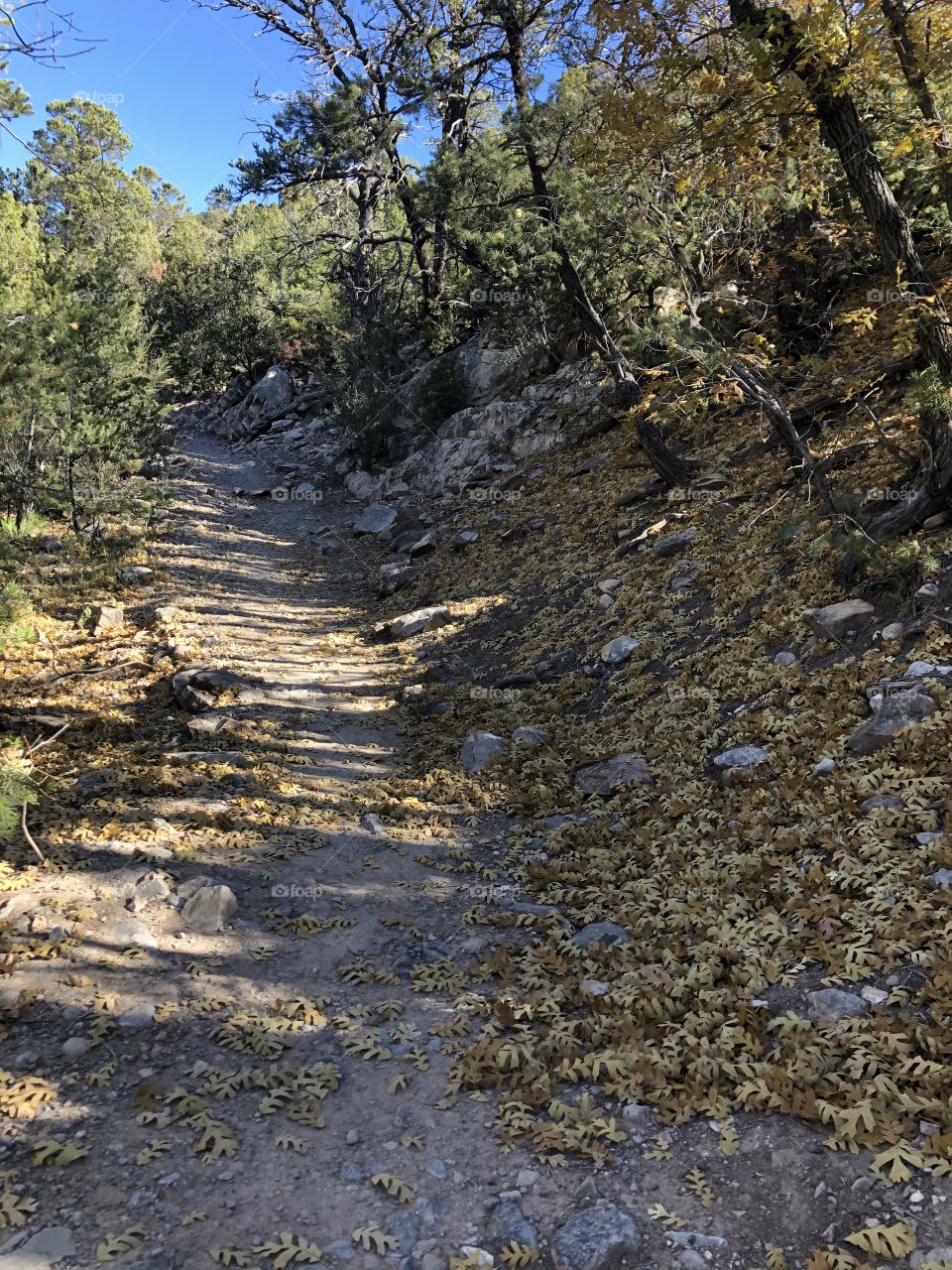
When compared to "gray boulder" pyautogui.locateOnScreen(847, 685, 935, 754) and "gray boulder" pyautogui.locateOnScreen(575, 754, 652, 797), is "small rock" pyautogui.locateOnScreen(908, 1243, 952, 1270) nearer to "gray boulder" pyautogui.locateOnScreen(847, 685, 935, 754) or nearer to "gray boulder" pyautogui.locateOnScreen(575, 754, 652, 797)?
"gray boulder" pyautogui.locateOnScreen(847, 685, 935, 754)

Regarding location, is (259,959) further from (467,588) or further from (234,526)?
(234,526)

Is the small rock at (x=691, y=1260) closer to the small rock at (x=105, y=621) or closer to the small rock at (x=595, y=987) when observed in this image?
the small rock at (x=595, y=987)

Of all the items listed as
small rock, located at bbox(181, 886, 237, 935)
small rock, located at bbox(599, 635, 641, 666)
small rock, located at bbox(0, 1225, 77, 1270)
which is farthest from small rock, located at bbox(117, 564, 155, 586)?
small rock, located at bbox(0, 1225, 77, 1270)

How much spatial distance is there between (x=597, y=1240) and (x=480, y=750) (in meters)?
5.59

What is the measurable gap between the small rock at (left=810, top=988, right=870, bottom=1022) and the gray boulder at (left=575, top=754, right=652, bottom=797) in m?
3.05

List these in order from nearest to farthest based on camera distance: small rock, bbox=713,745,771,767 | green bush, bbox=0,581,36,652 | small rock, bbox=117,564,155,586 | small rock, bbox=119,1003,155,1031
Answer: small rock, bbox=119,1003,155,1031 → green bush, bbox=0,581,36,652 → small rock, bbox=713,745,771,767 → small rock, bbox=117,564,155,586

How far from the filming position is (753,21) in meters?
5.87

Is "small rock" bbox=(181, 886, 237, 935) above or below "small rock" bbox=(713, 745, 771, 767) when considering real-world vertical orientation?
below

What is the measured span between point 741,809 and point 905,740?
49.9 inches

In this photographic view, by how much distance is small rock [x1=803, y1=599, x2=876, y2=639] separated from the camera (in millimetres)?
7031

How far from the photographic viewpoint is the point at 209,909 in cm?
546

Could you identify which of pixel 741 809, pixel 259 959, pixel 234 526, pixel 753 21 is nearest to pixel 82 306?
pixel 234 526

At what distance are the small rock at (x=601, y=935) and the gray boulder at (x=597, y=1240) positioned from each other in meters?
1.92

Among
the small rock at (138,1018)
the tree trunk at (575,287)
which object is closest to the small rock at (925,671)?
the small rock at (138,1018)
